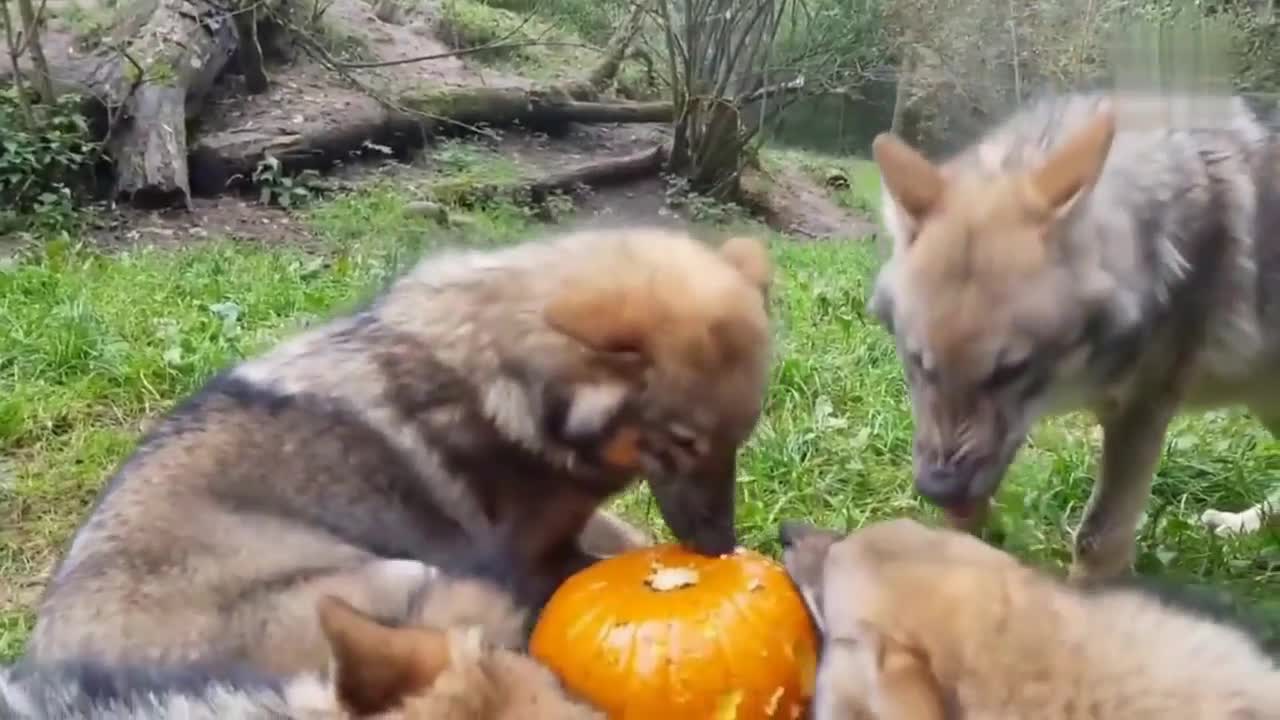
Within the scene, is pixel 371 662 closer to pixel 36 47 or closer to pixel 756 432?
pixel 756 432

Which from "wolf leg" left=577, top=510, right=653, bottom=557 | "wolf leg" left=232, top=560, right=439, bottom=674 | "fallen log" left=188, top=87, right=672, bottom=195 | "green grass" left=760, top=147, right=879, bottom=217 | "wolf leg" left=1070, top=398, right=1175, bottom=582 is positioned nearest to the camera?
"wolf leg" left=232, top=560, right=439, bottom=674

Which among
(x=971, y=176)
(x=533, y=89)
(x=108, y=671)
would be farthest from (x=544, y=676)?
(x=533, y=89)

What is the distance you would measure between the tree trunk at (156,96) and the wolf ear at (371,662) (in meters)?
8.70

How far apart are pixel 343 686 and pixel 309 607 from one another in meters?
1.09

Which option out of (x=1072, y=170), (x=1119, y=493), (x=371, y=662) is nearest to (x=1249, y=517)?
(x=1119, y=493)

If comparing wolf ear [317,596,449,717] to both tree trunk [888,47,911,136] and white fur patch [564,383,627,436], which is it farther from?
tree trunk [888,47,911,136]

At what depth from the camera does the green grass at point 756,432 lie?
4.49 meters

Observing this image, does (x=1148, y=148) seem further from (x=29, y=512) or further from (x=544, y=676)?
(x=29, y=512)

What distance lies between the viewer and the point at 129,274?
289 inches

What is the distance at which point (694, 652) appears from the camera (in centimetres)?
307

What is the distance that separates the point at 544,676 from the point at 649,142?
516 inches

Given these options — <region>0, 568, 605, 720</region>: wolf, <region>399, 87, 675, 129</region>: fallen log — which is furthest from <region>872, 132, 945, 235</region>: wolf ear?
<region>399, 87, 675, 129</region>: fallen log

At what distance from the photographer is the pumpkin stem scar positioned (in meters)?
3.26

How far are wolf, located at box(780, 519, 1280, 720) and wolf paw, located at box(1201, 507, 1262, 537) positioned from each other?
203 cm
